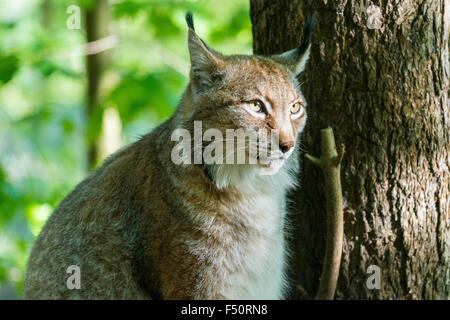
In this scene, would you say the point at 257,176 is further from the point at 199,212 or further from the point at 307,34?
the point at 307,34

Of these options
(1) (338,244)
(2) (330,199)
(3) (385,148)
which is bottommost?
(1) (338,244)

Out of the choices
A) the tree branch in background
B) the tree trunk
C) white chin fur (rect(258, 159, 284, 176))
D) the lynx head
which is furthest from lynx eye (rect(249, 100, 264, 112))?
the tree branch in background

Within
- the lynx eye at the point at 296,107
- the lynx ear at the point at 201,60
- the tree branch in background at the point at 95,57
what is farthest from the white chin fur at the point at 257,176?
the tree branch in background at the point at 95,57

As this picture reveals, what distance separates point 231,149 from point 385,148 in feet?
3.25

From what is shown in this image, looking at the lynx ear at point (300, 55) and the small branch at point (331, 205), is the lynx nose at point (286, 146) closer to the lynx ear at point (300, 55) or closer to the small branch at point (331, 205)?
the small branch at point (331, 205)

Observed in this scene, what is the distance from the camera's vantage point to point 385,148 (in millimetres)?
3238

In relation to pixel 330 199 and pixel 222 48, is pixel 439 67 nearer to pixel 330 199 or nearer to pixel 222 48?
pixel 330 199

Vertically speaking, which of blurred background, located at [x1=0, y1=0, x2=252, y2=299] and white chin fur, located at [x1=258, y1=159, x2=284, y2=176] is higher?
blurred background, located at [x1=0, y1=0, x2=252, y2=299]

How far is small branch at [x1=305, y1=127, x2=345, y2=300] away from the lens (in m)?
2.80

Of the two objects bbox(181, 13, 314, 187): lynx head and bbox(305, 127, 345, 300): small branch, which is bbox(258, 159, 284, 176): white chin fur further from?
bbox(305, 127, 345, 300): small branch

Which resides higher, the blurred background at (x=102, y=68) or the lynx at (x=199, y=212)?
the blurred background at (x=102, y=68)

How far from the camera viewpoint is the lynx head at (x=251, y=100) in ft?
10.5

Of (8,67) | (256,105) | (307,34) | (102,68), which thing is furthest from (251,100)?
(102,68)
